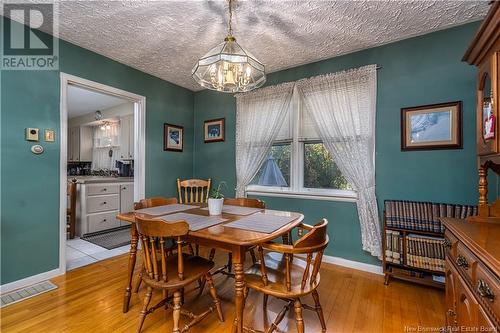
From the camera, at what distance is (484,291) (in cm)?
93

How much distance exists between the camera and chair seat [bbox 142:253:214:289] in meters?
1.42

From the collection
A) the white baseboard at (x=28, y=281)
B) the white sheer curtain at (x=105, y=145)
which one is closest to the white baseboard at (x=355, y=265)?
the white baseboard at (x=28, y=281)

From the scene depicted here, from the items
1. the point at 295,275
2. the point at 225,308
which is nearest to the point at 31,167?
the point at 225,308

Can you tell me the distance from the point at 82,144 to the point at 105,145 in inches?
34.0

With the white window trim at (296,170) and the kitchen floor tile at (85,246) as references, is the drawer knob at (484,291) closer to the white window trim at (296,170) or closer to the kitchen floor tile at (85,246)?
the white window trim at (296,170)

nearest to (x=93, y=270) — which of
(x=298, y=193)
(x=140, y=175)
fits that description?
(x=140, y=175)

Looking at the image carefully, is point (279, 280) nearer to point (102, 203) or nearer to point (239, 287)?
point (239, 287)

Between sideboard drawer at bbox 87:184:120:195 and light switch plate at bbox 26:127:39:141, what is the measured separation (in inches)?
65.8

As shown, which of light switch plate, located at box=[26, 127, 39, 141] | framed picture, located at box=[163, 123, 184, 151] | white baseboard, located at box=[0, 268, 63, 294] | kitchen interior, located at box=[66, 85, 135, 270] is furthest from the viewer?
framed picture, located at box=[163, 123, 184, 151]

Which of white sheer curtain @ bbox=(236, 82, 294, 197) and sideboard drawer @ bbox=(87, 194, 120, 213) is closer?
white sheer curtain @ bbox=(236, 82, 294, 197)

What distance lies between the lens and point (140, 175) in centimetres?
322

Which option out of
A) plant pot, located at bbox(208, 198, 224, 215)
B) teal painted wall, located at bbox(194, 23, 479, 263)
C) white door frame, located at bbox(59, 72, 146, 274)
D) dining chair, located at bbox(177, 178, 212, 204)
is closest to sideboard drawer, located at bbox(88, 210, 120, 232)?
white door frame, located at bbox(59, 72, 146, 274)

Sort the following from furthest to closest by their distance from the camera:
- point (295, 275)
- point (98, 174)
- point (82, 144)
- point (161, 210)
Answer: point (82, 144) < point (98, 174) < point (161, 210) < point (295, 275)

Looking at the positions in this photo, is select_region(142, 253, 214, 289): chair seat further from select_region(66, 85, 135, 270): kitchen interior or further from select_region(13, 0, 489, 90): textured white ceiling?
select_region(13, 0, 489, 90): textured white ceiling
